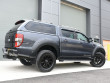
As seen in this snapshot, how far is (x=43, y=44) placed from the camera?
5.18m

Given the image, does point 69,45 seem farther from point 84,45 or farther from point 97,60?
point 97,60

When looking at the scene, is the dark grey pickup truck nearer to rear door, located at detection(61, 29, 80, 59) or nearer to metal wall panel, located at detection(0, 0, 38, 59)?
rear door, located at detection(61, 29, 80, 59)

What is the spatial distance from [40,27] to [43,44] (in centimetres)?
74

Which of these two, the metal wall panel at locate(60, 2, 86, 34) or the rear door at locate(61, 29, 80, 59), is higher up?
the metal wall panel at locate(60, 2, 86, 34)

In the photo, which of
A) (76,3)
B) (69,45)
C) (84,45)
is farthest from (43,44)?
(76,3)

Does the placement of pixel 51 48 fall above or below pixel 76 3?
below

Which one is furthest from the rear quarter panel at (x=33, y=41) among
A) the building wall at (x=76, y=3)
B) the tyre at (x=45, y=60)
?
the building wall at (x=76, y=3)

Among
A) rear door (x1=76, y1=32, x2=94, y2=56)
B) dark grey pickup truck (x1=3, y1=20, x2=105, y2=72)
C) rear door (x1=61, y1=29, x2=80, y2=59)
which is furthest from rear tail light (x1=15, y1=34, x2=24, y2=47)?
rear door (x1=76, y1=32, x2=94, y2=56)

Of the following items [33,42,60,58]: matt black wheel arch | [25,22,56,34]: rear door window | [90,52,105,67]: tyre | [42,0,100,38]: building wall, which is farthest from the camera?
[42,0,100,38]: building wall

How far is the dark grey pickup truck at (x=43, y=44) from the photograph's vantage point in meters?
4.85

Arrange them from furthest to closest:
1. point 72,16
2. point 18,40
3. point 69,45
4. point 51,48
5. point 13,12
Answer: point 72,16 → point 13,12 → point 69,45 → point 51,48 → point 18,40

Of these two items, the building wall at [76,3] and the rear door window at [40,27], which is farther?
the building wall at [76,3]

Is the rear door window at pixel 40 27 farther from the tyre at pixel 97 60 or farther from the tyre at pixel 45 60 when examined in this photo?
the tyre at pixel 97 60

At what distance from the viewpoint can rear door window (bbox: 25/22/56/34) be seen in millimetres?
5181
